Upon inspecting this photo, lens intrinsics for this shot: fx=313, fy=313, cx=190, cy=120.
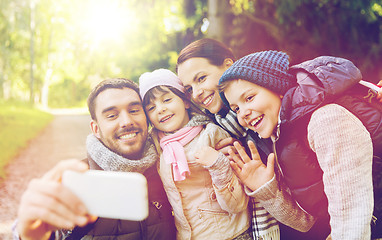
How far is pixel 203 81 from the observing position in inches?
90.6

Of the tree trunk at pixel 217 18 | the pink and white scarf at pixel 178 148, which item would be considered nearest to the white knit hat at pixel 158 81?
the pink and white scarf at pixel 178 148

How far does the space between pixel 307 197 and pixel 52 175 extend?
1350mm

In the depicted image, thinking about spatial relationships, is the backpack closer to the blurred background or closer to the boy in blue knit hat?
the boy in blue knit hat

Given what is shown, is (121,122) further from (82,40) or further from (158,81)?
(82,40)

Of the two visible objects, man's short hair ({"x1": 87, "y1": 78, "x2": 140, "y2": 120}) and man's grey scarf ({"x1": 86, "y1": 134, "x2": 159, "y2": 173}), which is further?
man's short hair ({"x1": 87, "y1": 78, "x2": 140, "y2": 120})

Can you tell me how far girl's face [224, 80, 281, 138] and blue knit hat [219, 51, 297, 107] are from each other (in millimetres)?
38

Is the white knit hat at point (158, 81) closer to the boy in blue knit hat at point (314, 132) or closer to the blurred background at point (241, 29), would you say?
the boy in blue knit hat at point (314, 132)

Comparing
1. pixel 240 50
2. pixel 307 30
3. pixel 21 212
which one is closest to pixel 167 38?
pixel 240 50

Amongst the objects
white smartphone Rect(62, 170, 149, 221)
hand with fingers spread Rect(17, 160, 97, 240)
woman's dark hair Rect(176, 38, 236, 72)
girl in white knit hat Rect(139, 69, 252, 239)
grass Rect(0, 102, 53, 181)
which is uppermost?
woman's dark hair Rect(176, 38, 236, 72)

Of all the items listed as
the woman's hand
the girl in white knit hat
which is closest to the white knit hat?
the girl in white knit hat

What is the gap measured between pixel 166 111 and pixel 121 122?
1.07 ft

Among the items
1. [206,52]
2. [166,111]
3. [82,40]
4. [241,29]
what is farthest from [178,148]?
[82,40]

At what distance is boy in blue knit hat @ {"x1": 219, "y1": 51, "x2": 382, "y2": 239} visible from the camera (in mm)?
1498

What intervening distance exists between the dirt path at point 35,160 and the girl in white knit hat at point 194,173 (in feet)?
9.15
